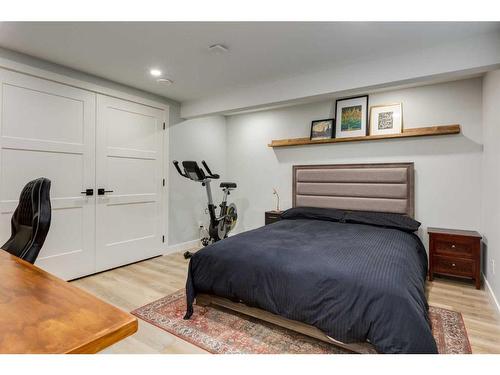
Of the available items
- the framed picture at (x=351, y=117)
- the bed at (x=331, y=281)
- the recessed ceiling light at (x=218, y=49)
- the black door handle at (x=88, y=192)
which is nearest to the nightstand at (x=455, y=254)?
the bed at (x=331, y=281)

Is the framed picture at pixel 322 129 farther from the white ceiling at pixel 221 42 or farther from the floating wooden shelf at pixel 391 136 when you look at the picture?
the white ceiling at pixel 221 42

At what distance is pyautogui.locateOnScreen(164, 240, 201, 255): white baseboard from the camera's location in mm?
4354

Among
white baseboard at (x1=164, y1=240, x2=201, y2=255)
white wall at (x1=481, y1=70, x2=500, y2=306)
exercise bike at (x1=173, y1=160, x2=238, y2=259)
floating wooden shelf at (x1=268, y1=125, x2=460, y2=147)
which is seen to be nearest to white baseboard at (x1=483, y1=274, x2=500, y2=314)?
white wall at (x1=481, y1=70, x2=500, y2=306)

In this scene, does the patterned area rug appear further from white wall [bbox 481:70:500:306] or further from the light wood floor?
white wall [bbox 481:70:500:306]

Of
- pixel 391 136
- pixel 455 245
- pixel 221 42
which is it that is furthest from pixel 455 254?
pixel 221 42

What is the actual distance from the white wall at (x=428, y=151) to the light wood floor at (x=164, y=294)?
2.95 feet

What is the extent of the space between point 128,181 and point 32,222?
91.5 inches

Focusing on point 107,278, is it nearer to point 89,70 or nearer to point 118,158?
point 118,158

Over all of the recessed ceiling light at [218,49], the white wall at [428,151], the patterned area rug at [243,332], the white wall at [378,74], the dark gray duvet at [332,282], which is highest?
the recessed ceiling light at [218,49]

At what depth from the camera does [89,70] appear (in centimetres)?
318

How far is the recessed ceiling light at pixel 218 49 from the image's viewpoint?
8.38 feet

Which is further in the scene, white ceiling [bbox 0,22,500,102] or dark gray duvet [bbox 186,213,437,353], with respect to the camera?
white ceiling [bbox 0,22,500,102]

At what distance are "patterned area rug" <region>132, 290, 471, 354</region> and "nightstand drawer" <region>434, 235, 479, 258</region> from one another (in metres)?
0.82
